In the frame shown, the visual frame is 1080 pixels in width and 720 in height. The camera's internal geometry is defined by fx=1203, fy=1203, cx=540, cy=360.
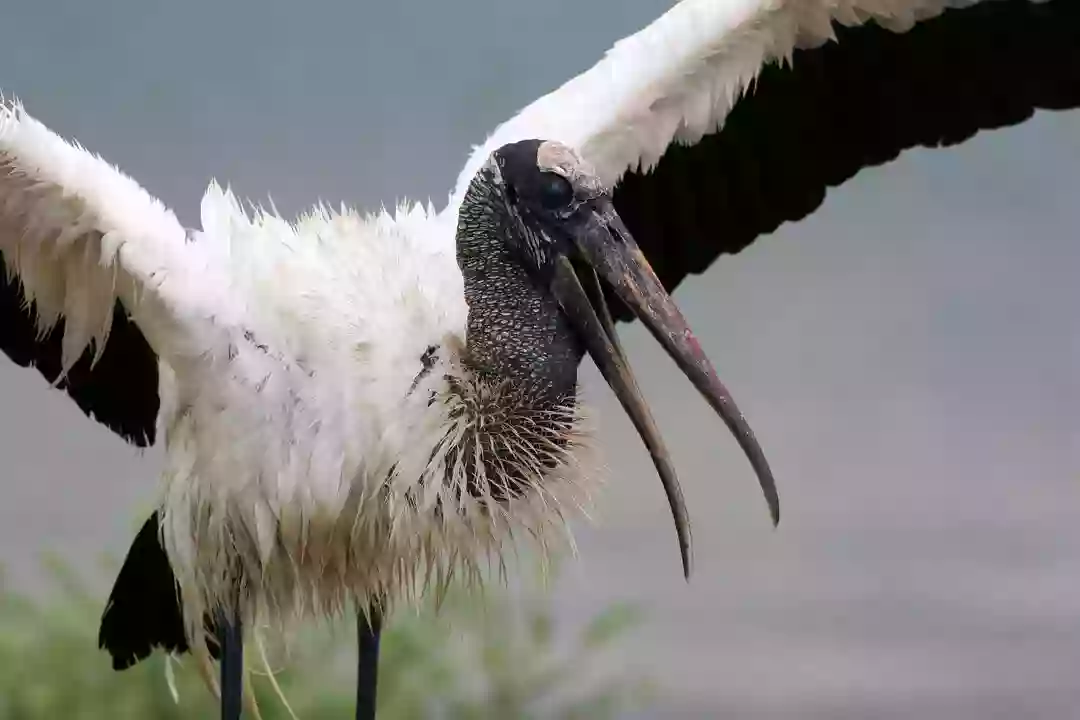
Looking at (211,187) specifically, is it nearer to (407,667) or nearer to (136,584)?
(136,584)

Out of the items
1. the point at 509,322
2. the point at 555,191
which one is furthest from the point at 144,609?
the point at 555,191

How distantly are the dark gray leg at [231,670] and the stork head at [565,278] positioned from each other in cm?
59

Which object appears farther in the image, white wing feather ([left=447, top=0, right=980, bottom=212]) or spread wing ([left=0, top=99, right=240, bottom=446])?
white wing feather ([left=447, top=0, right=980, bottom=212])

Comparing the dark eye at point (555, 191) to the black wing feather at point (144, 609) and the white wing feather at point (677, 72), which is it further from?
the black wing feather at point (144, 609)

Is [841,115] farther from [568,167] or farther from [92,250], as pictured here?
[92,250]

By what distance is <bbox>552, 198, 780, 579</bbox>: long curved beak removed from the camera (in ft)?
3.93

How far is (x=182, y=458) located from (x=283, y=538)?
6.3 inches

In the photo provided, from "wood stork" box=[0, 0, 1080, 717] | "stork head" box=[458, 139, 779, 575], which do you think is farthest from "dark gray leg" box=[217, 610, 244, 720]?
"stork head" box=[458, 139, 779, 575]

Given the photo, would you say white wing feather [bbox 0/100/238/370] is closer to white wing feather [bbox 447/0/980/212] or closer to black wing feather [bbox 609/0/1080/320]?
white wing feather [bbox 447/0/980/212]

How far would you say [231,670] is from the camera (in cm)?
161

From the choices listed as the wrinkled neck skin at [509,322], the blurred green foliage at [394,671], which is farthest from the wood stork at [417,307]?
the blurred green foliage at [394,671]

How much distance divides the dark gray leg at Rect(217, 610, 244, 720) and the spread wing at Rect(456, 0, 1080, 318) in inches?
26.7

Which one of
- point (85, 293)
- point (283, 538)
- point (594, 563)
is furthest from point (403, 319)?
point (594, 563)

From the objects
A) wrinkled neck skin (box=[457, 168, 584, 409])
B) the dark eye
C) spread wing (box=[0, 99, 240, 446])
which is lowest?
wrinkled neck skin (box=[457, 168, 584, 409])
